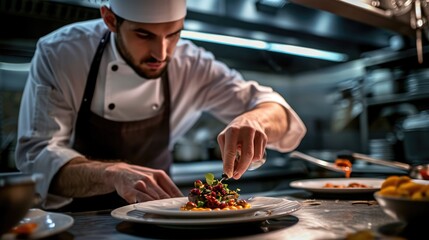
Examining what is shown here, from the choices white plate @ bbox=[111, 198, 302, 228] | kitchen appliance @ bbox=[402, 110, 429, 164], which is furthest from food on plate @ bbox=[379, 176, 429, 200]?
kitchen appliance @ bbox=[402, 110, 429, 164]

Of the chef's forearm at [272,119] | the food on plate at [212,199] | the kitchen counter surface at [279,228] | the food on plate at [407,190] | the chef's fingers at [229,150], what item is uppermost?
the chef's forearm at [272,119]

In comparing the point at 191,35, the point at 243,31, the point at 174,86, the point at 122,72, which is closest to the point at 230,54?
the point at 243,31

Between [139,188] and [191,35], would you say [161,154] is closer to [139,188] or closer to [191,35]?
[139,188]

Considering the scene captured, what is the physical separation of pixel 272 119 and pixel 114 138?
61cm

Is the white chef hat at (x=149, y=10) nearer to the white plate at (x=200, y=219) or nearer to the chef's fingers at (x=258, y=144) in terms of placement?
the chef's fingers at (x=258, y=144)

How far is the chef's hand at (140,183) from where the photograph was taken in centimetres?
112

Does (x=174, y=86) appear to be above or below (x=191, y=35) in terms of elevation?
below

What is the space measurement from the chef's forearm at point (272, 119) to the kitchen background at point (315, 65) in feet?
1.30

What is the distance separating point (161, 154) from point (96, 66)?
446 mm

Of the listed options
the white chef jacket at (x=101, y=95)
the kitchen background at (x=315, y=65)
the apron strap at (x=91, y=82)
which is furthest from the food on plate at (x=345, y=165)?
the apron strap at (x=91, y=82)

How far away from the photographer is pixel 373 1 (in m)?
1.70

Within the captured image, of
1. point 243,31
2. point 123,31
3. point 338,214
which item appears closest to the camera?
point 338,214

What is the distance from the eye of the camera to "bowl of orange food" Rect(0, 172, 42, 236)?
60 cm

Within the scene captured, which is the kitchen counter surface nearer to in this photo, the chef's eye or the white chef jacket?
the white chef jacket
